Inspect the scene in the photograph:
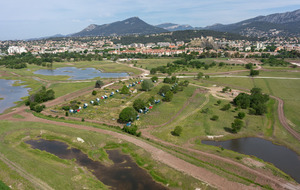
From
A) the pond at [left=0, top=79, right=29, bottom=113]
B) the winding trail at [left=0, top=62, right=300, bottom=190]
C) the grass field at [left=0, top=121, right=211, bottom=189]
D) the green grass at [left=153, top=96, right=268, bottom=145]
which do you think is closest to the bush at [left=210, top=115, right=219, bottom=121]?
the green grass at [left=153, top=96, right=268, bottom=145]


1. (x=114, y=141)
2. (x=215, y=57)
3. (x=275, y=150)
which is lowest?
(x=275, y=150)

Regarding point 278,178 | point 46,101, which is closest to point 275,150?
point 278,178

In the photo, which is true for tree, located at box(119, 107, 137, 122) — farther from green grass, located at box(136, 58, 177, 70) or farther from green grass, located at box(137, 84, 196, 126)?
green grass, located at box(136, 58, 177, 70)

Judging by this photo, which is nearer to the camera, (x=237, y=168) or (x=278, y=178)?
(x=278, y=178)

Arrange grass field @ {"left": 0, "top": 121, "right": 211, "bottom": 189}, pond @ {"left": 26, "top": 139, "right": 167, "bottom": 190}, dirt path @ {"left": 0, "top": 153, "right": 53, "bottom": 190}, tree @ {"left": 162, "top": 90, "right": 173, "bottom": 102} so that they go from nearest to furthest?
dirt path @ {"left": 0, "top": 153, "right": 53, "bottom": 190}
grass field @ {"left": 0, "top": 121, "right": 211, "bottom": 189}
pond @ {"left": 26, "top": 139, "right": 167, "bottom": 190}
tree @ {"left": 162, "top": 90, "right": 173, "bottom": 102}

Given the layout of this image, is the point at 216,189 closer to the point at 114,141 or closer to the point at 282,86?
the point at 114,141

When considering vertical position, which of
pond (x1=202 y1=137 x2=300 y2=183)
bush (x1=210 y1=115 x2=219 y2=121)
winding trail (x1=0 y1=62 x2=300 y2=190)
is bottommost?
pond (x1=202 y1=137 x2=300 y2=183)
